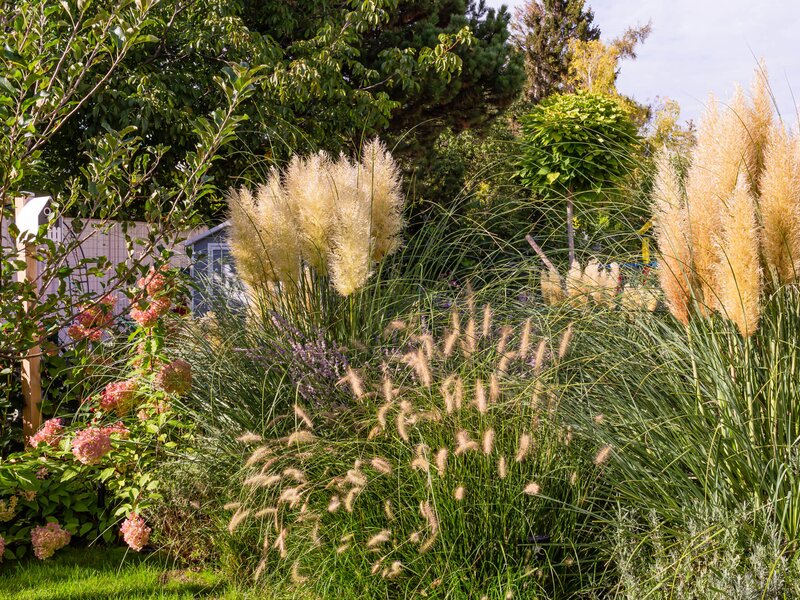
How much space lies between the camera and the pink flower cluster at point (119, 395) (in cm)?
430

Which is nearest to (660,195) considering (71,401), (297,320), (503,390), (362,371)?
(503,390)

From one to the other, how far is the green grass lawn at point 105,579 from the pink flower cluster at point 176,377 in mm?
812

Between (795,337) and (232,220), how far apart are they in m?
2.71

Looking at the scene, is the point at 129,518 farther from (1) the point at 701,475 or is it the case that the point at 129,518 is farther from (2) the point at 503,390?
(1) the point at 701,475

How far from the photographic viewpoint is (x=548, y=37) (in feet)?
87.8

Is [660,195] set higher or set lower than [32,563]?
higher

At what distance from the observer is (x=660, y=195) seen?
3.02 meters

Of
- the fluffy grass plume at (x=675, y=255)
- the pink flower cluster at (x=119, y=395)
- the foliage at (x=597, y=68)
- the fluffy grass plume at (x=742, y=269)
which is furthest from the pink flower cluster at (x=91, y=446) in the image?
the foliage at (x=597, y=68)

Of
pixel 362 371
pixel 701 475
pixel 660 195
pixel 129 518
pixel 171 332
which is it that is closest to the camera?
pixel 701 475

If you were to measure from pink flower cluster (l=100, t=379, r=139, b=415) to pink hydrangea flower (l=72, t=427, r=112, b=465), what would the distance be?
256 mm

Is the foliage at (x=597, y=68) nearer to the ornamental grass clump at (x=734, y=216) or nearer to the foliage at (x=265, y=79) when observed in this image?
the foliage at (x=265, y=79)

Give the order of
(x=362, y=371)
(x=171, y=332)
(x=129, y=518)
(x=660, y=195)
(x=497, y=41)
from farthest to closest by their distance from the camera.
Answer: (x=497, y=41), (x=171, y=332), (x=129, y=518), (x=362, y=371), (x=660, y=195)

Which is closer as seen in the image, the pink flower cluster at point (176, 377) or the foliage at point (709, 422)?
the foliage at point (709, 422)

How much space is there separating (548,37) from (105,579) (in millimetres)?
26021
